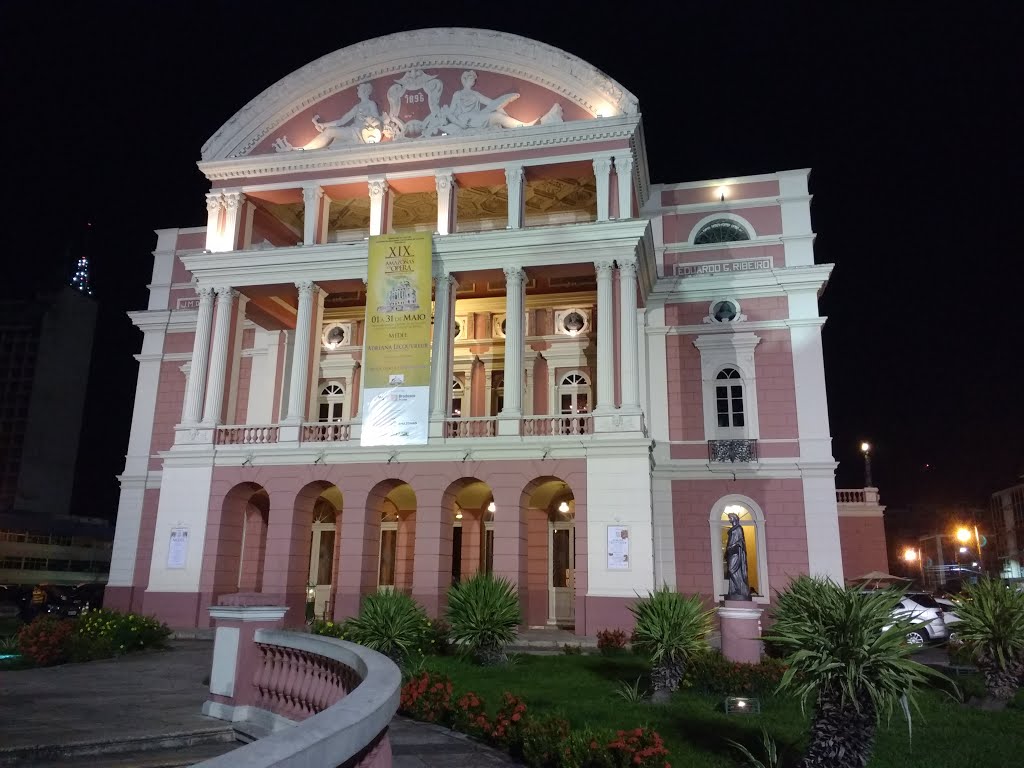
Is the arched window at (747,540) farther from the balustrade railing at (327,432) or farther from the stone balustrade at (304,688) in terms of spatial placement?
the stone balustrade at (304,688)

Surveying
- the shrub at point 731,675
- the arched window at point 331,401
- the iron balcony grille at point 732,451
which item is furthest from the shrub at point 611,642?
the arched window at point 331,401

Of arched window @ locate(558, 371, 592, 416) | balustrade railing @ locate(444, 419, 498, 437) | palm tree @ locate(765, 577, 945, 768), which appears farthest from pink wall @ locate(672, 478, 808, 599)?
palm tree @ locate(765, 577, 945, 768)

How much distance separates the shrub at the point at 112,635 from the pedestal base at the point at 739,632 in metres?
11.3

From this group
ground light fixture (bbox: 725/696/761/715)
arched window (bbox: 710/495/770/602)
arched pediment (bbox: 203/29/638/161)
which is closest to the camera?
ground light fixture (bbox: 725/696/761/715)

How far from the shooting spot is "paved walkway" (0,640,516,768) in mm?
7238

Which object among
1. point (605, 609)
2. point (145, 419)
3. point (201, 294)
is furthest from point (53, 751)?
point (145, 419)

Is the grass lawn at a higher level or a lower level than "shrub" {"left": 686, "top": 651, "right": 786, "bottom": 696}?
lower

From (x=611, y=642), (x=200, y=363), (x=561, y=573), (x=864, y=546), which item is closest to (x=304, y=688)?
(x=611, y=642)

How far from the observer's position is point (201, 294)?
24.8 m

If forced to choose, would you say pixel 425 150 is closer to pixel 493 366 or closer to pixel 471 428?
pixel 493 366

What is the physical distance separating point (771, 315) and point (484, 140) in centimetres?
1032

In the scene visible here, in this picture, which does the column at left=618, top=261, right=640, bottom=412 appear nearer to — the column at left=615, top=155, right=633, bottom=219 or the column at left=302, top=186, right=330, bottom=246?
the column at left=615, top=155, right=633, bottom=219

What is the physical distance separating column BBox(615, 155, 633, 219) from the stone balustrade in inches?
648

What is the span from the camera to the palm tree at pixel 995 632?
→ 36.0ft
